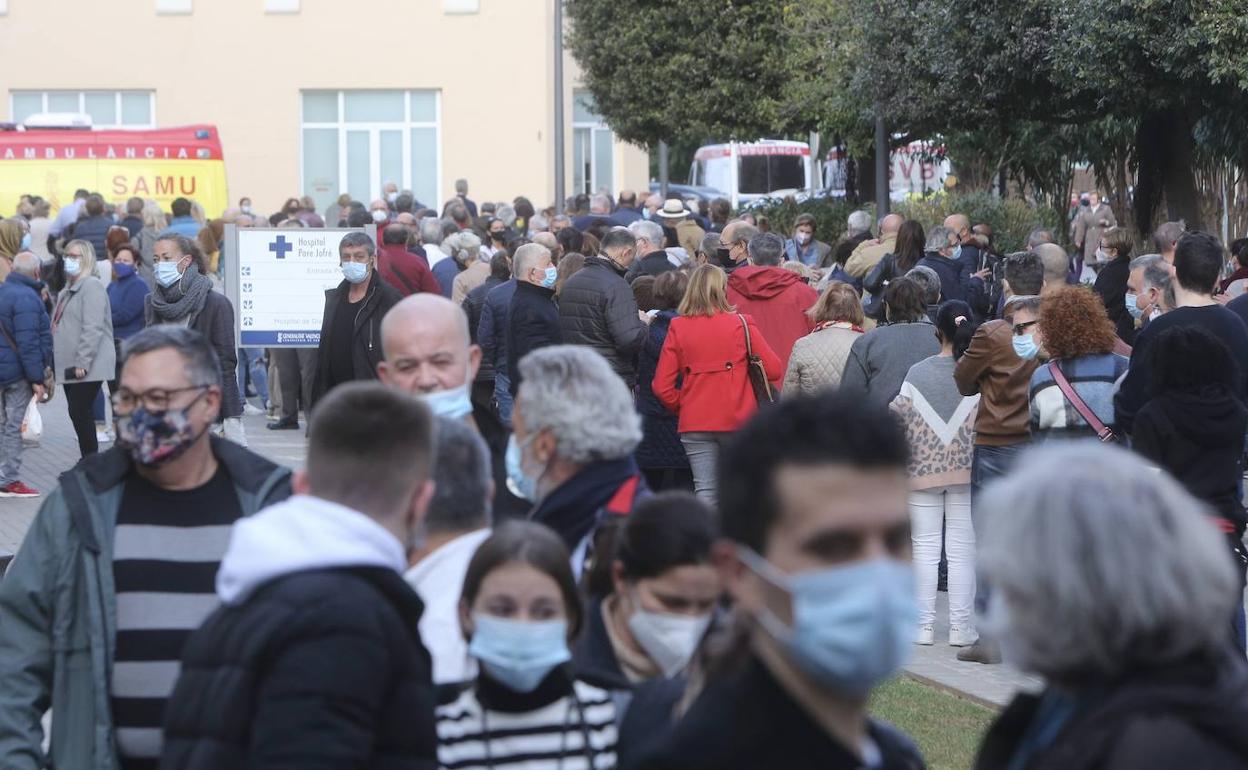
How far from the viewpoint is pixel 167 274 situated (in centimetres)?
1386

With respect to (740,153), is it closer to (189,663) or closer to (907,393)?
(907,393)

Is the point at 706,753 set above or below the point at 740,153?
below

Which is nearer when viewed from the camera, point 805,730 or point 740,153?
point 805,730

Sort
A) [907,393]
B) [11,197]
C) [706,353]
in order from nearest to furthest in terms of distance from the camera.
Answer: [907,393] < [706,353] < [11,197]

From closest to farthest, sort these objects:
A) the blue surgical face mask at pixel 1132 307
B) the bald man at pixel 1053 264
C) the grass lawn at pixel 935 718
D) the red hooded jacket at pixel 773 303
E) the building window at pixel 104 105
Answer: the grass lawn at pixel 935 718 < the bald man at pixel 1053 264 < the red hooded jacket at pixel 773 303 < the blue surgical face mask at pixel 1132 307 < the building window at pixel 104 105

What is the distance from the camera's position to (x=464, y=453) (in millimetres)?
4188

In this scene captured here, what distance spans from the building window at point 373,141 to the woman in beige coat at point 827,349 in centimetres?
3105

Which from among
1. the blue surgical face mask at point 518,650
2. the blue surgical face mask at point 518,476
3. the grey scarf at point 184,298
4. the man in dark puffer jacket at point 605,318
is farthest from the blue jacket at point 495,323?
the blue surgical face mask at point 518,650

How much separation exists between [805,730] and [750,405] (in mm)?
8009

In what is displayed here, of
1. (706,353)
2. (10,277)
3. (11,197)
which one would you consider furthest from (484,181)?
(706,353)

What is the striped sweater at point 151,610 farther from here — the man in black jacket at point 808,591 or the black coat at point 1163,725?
the black coat at point 1163,725

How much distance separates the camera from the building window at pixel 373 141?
41375 millimetres

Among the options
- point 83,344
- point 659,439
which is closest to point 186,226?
point 83,344

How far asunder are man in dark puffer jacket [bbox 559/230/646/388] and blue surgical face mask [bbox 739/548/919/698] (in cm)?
897
